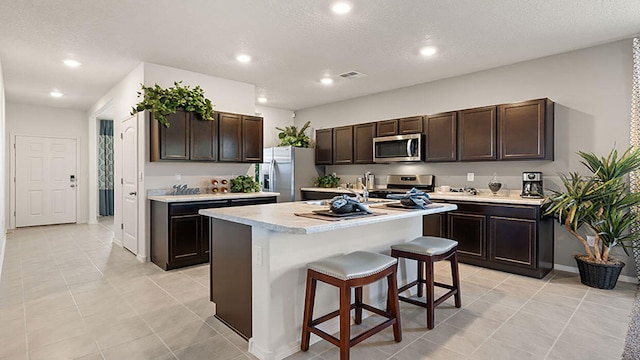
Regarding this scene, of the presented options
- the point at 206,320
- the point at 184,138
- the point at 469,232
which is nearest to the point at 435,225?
the point at 469,232

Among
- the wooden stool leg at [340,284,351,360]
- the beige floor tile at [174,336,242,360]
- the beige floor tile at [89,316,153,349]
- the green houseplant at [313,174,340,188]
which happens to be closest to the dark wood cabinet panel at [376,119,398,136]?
the green houseplant at [313,174,340,188]

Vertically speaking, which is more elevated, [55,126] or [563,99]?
[55,126]

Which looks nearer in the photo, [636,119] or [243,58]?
[636,119]

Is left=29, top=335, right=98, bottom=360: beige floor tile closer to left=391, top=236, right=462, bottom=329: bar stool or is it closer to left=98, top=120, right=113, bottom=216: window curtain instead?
left=391, top=236, right=462, bottom=329: bar stool

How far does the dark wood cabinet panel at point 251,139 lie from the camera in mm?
5043

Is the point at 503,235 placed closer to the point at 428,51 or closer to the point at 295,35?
the point at 428,51

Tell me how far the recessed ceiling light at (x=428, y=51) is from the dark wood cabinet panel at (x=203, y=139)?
2.88m

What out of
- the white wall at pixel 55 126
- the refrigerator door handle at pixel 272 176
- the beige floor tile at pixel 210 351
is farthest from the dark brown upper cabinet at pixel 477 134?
the white wall at pixel 55 126

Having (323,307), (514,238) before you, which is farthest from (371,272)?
(514,238)

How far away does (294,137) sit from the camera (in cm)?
712

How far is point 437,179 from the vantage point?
5285mm

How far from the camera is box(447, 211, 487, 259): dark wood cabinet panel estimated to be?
4.15 m

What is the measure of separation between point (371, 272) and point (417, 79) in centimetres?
404

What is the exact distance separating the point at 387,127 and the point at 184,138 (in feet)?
10.5
